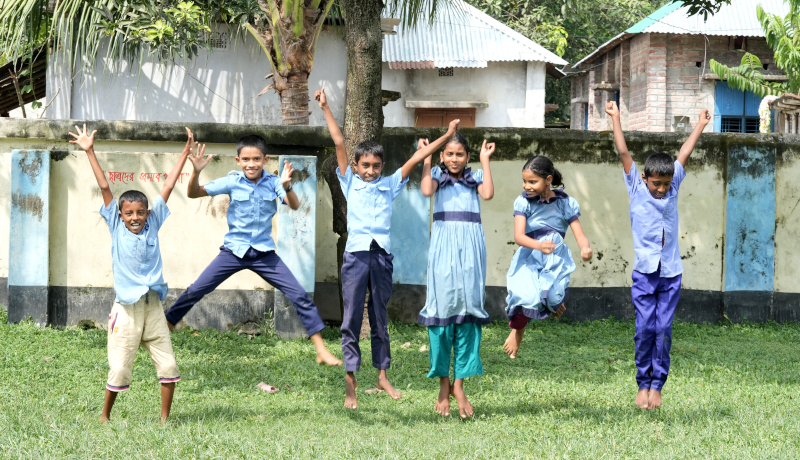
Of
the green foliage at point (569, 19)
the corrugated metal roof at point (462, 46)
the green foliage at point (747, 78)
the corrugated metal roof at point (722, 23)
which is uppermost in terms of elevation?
the green foliage at point (569, 19)

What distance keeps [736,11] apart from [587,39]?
5.54 metres

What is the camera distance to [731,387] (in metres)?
5.27

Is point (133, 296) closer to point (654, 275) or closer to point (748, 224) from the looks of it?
point (654, 275)

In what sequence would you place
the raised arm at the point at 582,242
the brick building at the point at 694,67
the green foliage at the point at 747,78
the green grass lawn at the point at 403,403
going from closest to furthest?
the green grass lawn at the point at 403,403 < the raised arm at the point at 582,242 < the green foliage at the point at 747,78 < the brick building at the point at 694,67

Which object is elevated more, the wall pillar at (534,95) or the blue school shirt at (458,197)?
the wall pillar at (534,95)

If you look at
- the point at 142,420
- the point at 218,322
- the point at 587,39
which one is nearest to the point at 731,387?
the point at 142,420

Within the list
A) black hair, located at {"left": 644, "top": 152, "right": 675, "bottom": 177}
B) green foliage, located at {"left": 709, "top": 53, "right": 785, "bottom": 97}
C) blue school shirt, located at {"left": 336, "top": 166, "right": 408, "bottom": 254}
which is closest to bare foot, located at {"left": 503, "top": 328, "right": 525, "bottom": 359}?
blue school shirt, located at {"left": 336, "top": 166, "right": 408, "bottom": 254}

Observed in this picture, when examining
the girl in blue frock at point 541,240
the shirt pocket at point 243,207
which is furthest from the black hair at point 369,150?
the girl in blue frock at point 541,240

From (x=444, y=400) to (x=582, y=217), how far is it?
356cm

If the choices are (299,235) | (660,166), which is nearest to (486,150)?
(660,166)

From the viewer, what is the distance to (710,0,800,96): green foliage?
12.8 m

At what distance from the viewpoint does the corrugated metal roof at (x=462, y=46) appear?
14.6 metres

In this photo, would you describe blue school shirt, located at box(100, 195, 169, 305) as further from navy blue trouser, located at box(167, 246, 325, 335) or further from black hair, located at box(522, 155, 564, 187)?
black hair, located at box(522, 155, 564, 187)

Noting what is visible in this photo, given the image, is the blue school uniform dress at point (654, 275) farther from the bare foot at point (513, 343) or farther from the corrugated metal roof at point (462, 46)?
the corrugated metal roof at point (462, 46)
